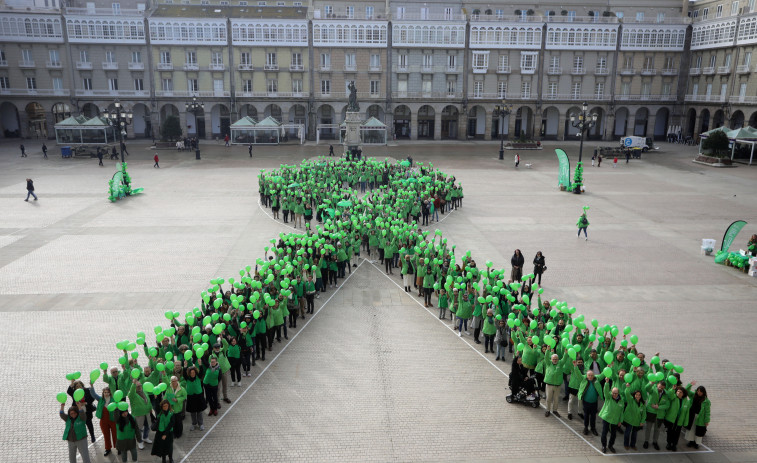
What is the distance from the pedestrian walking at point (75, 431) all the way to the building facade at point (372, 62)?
180 ft

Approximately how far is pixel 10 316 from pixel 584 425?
14.8m

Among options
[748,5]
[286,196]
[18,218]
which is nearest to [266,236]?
[286,196]

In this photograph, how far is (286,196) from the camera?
24.9m

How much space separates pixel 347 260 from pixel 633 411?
1050cm

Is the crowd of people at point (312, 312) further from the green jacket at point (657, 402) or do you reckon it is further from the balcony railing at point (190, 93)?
the balcony railing at point (190, 93)

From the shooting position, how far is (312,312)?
15727mm

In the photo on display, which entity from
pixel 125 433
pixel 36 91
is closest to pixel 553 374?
pixel 125 433

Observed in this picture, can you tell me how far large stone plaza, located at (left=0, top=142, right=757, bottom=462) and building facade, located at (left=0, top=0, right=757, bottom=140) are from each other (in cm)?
3016

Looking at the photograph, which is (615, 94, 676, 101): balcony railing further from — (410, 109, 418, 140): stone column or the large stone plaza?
the large stone plaza

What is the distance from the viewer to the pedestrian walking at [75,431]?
912 cm

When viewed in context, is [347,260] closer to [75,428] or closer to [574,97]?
[75,428]

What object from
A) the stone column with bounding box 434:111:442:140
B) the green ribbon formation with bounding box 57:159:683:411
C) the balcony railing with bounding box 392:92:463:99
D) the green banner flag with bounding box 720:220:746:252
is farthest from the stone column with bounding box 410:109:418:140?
the green banner flag with bounding box 720:220:746:252

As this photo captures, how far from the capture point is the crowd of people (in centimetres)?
972

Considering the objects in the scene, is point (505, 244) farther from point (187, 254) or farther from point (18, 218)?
point (18, 218)
